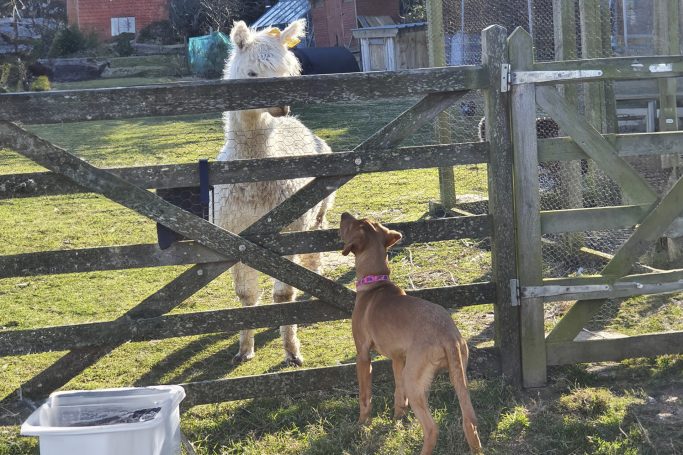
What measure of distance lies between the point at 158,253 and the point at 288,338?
1679 mm

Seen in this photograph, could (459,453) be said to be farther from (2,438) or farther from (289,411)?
(2,438)

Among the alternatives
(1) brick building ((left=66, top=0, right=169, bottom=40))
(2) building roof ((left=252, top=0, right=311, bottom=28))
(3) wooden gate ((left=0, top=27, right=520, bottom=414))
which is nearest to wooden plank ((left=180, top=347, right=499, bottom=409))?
(3) wooden gate ((left=0, top=27, right=520, bottom=414))

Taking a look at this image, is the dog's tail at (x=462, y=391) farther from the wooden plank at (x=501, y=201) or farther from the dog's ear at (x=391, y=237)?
the wooden plank at (x=501, y=201)

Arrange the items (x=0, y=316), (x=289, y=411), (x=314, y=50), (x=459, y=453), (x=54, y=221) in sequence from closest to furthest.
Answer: (x=459, y=453) → (x=289, y=411) → (x=0, y=316) → (x=54, y=221) → (x=314, y=50)

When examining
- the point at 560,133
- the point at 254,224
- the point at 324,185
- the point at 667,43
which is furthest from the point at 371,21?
the point at 254,224

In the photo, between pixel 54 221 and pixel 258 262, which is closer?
pixel 258 262

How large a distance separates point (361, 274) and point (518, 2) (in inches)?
368

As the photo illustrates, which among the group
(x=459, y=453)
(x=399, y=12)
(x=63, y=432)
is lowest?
(x=459, y=453)

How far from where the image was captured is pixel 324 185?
16.3 ft

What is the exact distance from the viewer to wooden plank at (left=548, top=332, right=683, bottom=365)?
5.37 metres

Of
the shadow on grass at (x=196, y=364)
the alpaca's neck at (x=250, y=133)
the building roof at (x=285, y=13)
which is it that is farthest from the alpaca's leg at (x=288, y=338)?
the building roof at (x=285, y=13)

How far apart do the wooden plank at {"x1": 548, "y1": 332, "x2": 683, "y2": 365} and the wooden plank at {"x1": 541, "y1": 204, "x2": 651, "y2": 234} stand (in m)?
0.75

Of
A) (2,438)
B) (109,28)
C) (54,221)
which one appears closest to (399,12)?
(109,28)

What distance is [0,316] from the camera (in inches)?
291
